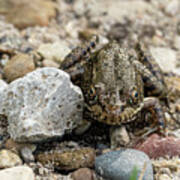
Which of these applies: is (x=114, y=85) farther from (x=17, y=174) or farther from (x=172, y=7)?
(x=172, y=7)

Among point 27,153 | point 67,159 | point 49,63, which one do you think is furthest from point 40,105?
point 49,63

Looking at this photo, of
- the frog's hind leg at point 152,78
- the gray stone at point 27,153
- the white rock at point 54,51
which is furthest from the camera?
the white rock at point 54,51

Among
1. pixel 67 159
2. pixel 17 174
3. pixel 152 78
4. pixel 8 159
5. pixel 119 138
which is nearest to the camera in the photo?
pixel 17 174

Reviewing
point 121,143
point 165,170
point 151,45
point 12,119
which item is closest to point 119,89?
point 121,143

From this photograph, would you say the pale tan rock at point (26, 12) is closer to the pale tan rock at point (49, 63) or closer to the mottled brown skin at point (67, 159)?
the pale tan rock at point (49, 63)

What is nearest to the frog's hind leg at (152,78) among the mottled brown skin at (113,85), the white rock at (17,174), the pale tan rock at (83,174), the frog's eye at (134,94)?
the mottled brown skin at (113,85)

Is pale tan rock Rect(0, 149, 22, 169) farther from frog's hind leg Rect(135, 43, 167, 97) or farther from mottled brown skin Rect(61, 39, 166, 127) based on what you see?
frog's hind leg Rect(135, 43, 167, 97)

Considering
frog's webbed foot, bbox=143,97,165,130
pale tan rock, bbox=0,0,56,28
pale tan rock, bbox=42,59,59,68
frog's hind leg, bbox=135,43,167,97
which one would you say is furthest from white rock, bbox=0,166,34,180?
pale tan rock, bbox=0,0,56,28

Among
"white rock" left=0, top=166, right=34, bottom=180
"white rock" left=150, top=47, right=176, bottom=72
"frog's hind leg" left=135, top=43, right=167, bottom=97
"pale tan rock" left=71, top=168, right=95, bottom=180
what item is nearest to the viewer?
"white rock" left=0, top=166, right=34, bottom=180
